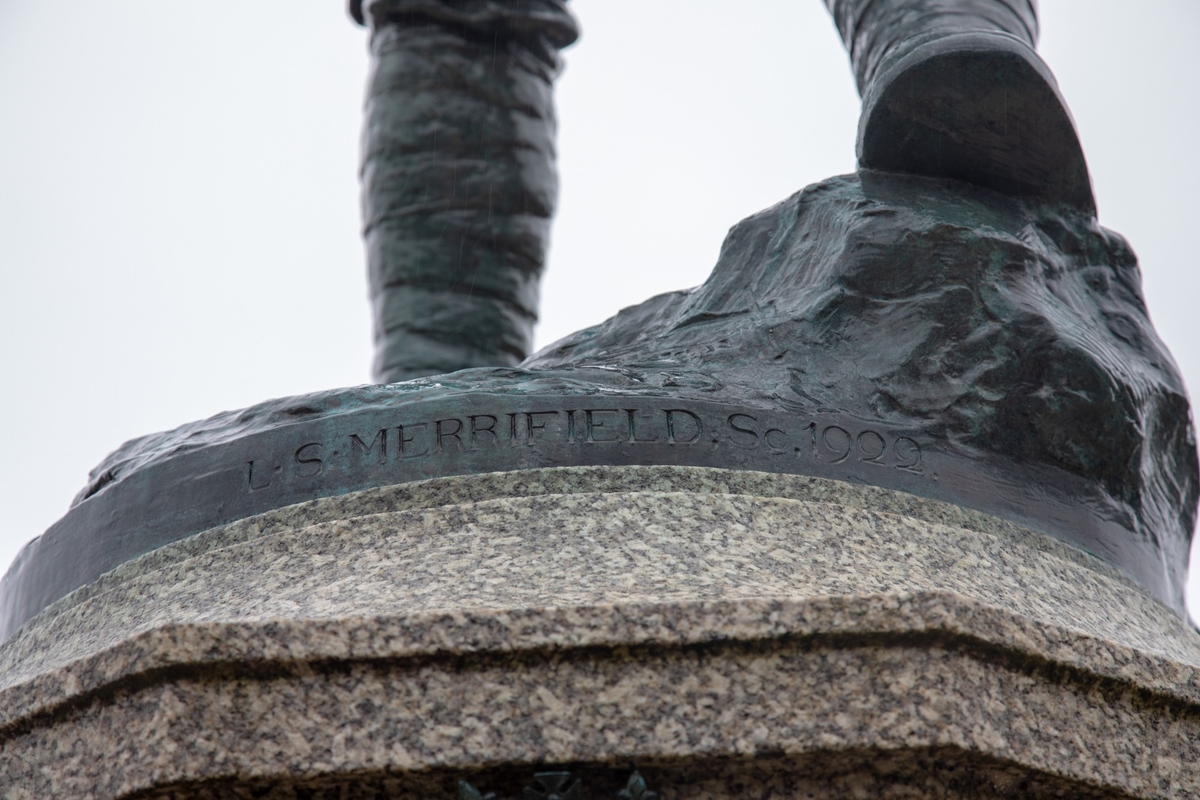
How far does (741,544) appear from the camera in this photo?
8.59 ft

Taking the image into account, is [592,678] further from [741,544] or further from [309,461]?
[309,461]

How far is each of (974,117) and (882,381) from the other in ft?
2.22

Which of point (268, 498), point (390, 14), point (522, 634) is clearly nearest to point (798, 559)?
point (522, 634)

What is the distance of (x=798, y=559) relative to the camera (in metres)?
2.60

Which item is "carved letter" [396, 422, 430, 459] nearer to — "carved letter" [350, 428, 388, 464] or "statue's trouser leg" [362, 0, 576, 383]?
"carved letter" [350, 428, 388, 464]

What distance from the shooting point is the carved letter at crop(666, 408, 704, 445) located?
2.87 m

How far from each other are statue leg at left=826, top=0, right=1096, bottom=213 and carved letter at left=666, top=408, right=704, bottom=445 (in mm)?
890

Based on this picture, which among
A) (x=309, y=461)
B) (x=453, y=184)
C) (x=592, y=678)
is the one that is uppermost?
(x=453, y=184)

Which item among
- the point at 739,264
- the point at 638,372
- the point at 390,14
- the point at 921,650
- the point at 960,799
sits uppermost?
the point at 390,14

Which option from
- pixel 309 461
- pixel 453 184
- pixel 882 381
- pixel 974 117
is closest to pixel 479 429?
pixel 309 461

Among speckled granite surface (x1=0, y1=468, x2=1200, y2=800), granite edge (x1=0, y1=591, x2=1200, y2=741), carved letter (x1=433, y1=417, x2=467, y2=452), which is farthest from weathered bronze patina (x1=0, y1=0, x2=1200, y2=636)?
Result: granite edge (x1=0, y1=591, x2=1200, y2=741)

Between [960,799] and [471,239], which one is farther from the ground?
[471,239]

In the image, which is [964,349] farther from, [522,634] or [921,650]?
[522,634]

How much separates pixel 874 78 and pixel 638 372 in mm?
929
